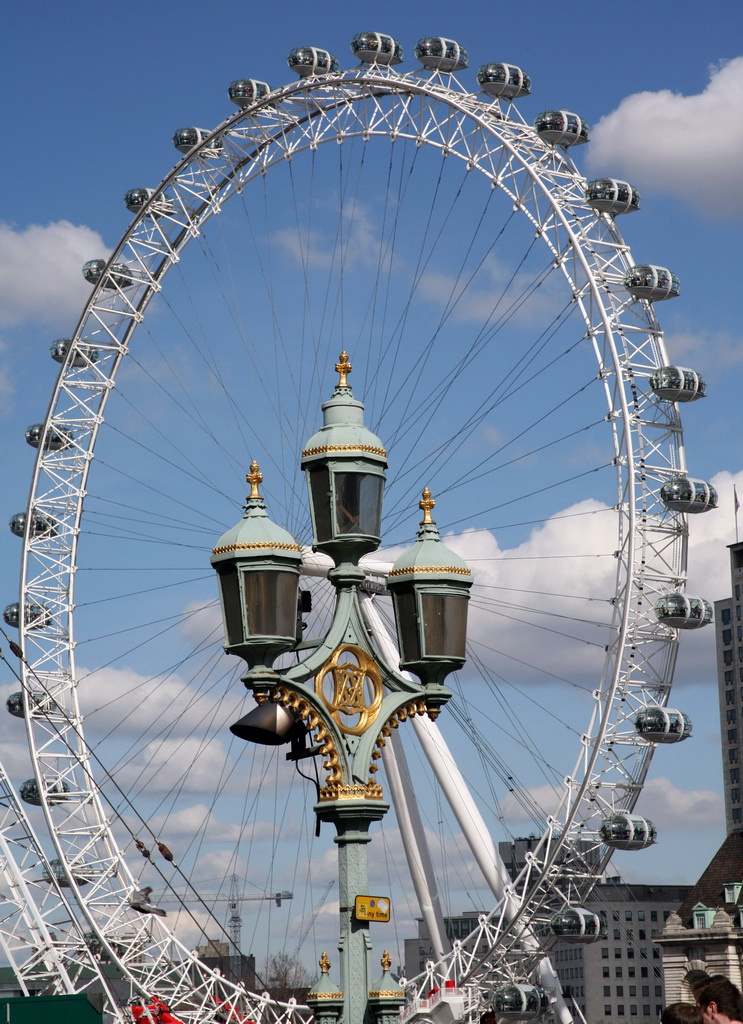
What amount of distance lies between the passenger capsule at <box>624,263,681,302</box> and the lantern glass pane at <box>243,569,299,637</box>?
29924 millimetres

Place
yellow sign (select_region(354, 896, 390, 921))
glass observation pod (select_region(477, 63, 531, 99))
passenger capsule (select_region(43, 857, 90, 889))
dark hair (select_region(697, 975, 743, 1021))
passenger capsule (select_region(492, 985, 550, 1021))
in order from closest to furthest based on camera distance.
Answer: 1. dark hair (select_region(697, 975, 743, 1021))
2. yellow sign (select_region(354, 896, 390, 921))
3. passenger capsule (select_region(492, 985, 550, 1021))
4. glass observation pod (select_region(477, 63, 531, 99))
5. passenger capsule (select_region(43, 857, 90, 889))

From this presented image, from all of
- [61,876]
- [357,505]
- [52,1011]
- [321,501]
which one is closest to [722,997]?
[357,505]

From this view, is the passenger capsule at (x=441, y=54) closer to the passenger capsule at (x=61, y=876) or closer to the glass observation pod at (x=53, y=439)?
the glass observation pod at (x=53, y=439)

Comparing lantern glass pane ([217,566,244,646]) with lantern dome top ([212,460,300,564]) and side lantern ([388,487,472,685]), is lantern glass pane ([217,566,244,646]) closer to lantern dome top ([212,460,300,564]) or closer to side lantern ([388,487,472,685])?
lantern dome top ([212,460,300,564])

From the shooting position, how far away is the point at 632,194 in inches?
1698

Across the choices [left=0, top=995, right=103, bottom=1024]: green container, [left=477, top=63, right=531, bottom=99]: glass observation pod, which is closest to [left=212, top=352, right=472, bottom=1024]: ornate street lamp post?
[left=0, top=995, right=103, bottom=1024]: green container

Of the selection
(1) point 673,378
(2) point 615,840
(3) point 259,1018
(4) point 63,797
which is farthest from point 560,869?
(4) point 63,797

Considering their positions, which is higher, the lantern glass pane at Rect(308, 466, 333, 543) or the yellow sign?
the lantern glass pane at Rect(308, 466, 333, 543)

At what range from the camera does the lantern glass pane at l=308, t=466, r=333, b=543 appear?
556 inches

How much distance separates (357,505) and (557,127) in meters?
31.3

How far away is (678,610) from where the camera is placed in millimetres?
40594

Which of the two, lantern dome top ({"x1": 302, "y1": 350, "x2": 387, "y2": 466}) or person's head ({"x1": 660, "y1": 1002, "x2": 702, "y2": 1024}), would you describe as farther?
lantern dome top ({"x1": 302, "y1": 350, "x2": 387, "y2": 466})

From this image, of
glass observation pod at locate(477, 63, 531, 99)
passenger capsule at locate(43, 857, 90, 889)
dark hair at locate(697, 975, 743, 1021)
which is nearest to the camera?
dark hair at locate(697, 975, 743, 1021)

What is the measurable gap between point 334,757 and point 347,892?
1038mm
